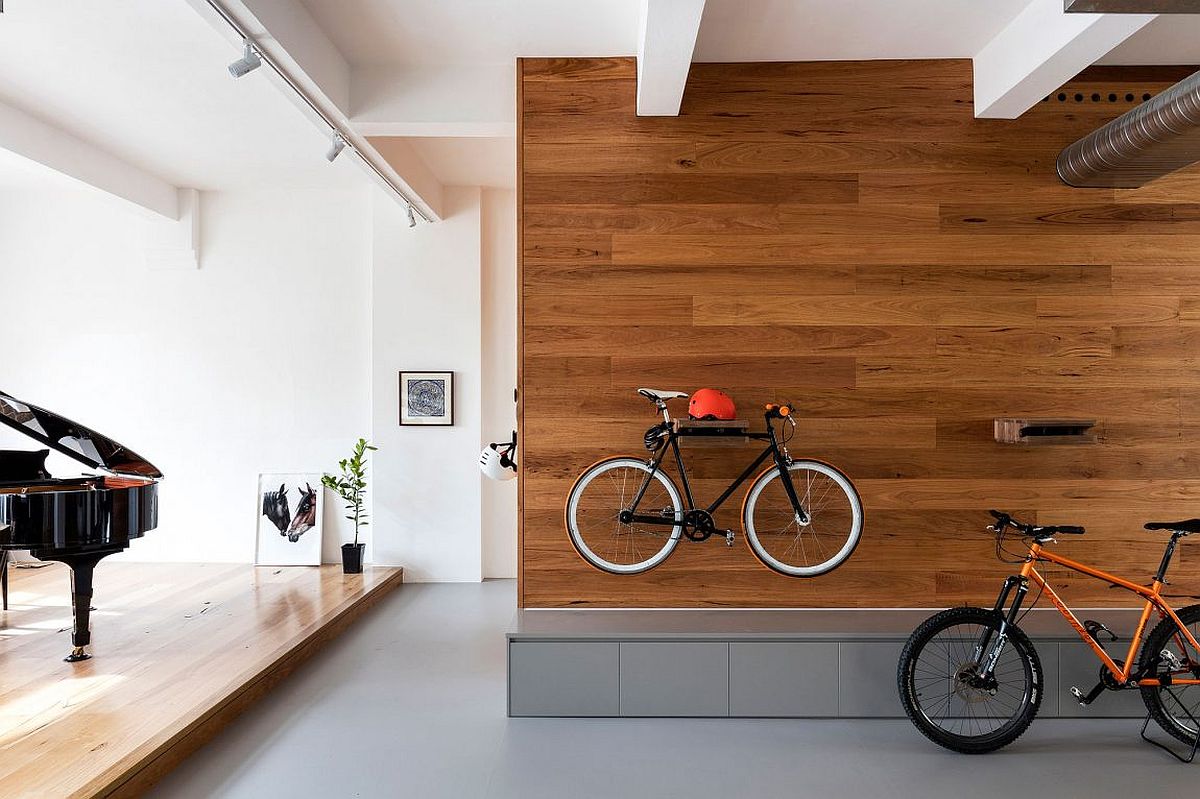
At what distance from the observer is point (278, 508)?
692cm

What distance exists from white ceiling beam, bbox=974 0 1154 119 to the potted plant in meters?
5.10

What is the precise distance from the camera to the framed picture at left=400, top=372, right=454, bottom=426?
685 cm

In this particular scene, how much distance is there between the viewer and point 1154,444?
13.5 ft

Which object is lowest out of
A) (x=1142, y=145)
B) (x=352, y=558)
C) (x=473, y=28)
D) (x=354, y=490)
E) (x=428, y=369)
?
(x=352, y=558)

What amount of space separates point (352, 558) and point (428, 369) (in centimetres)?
168

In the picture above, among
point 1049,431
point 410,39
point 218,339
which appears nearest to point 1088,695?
point 1049,431

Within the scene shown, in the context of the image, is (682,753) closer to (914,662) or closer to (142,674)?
(914,662)

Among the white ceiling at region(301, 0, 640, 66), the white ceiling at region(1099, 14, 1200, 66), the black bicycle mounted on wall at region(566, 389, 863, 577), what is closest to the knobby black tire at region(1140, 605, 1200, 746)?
the black bicycle mounted on wall at region(566, 389, 863, 577)

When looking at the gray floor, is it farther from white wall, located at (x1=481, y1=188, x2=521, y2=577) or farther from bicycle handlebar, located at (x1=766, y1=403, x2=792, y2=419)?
white wall, located at (x1=481, y1=188, x2=521, y2=577)

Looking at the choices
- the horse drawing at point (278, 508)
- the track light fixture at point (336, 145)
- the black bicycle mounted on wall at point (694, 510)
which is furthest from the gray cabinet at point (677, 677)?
the horse drawing at point (278, 508)

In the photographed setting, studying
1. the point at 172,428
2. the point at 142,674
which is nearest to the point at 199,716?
the point at 142,674

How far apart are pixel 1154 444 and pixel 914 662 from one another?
1900mm

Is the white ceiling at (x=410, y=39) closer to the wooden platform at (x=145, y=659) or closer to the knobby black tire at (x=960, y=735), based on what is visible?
the knobby black tire at (x=960, y=735)

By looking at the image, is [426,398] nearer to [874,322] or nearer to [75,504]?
[75,504]
